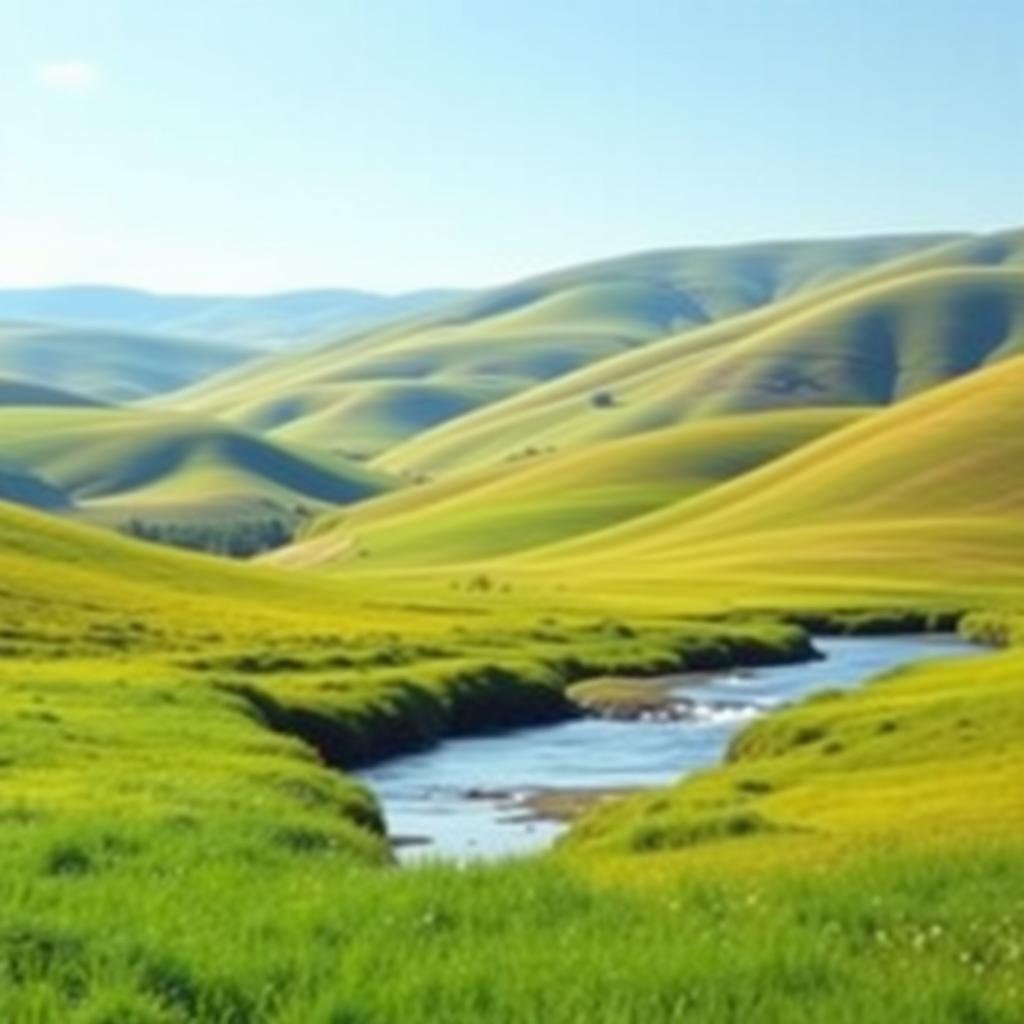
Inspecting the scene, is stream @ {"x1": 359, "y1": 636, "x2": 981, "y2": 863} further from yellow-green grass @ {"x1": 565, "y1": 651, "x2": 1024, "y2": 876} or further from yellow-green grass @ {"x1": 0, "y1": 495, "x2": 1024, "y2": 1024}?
yellow-green grass @ {"x1": 565, "y1": 651, "x2": 1024, "y2": 876}

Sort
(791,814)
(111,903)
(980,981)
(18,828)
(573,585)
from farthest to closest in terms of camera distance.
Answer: (573,585), (791,814), (18,828), (111,903), (980,981)

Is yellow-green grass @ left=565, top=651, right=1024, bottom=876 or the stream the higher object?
yellow-green grass @ left=565, top=651, right=1024, bottom=876

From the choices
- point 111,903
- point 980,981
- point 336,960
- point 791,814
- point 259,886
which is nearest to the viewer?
point 336,960

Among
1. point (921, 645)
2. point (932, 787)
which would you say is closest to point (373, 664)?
point (921, 645)

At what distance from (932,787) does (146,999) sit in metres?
38.8

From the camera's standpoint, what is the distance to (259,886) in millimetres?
18125

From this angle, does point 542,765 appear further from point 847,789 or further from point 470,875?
point 470,875

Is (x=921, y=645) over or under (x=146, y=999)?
under

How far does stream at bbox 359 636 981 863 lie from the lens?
188 feet

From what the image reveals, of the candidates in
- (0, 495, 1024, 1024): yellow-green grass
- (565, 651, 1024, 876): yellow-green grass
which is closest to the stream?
(0, 495, 1024, 1024): yellow-green grass

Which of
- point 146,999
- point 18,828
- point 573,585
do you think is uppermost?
point 146,999

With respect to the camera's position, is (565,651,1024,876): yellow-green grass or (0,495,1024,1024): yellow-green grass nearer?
(0,495,1024,1024): yellow-green grass

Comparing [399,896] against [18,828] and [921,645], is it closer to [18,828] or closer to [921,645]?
[18,828]

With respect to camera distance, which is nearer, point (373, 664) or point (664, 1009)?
point (664, 1009)
